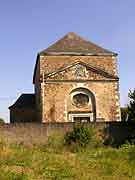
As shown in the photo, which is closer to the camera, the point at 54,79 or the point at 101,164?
the point at 101,164

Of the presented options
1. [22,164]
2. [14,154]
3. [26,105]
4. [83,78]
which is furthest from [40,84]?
[22,164]

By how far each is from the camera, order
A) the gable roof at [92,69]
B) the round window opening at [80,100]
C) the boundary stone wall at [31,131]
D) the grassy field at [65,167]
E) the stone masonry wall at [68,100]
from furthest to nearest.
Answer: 1. the round window opening at [80,100]
2. the gable roof at [92,69]
3. the stone masonry wall at [68,100]
4. the boundary stone wall at [31,131]
5. the grassy field at [65,167]

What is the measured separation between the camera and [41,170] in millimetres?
13047

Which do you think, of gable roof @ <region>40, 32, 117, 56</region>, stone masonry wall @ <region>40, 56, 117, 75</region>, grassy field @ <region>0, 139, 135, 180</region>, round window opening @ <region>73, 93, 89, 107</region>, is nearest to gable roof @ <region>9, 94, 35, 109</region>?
stone masonry wall @ <region>40, 56, 117, 75</region>

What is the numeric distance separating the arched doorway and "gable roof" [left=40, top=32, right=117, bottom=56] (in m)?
3.89

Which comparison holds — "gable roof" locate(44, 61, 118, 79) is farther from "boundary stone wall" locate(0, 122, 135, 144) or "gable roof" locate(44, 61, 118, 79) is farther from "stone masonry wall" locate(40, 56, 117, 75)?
"boundary stone wall" locate(0, 122, 135, 144)

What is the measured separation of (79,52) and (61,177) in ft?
79.3

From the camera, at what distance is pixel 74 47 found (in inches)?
1432

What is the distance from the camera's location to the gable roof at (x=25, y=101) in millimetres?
39281

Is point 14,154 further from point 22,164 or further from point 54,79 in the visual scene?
point 54,79

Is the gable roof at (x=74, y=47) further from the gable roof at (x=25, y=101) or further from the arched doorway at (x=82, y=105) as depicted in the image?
the gable roof at (x=25, y=101)

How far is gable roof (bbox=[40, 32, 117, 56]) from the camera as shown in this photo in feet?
116

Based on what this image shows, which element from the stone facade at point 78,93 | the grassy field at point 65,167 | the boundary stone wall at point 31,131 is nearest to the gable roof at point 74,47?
the stone facade at point 78,93

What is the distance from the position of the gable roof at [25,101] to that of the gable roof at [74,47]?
6.65 metres
